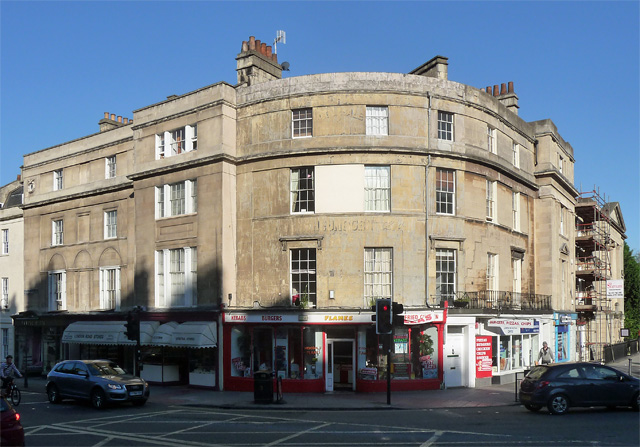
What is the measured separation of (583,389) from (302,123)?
14809 mm

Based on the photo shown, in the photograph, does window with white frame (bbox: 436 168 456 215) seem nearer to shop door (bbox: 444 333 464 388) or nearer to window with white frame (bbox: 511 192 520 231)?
shop door (bbox: 444 333 464 388)

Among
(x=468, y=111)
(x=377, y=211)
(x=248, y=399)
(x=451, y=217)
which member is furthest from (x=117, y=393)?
(x=468, y=111)

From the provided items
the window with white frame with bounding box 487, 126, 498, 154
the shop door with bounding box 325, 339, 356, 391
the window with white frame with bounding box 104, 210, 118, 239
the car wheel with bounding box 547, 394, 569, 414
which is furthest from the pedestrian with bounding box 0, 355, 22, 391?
the window with white frame with bounding box 487, 126, 498, 154

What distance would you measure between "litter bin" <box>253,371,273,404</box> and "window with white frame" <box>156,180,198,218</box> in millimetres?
9215

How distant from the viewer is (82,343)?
3266cm

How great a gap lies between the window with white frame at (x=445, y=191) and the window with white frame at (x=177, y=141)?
10.8m

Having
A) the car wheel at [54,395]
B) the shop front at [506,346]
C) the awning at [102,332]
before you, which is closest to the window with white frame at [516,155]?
the shop front at [506,346]

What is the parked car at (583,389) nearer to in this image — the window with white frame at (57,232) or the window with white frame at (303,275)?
the window with white frame at (303,275)

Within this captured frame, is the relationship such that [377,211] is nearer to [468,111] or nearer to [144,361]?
[468,111]

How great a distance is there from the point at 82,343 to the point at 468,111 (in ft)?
70.4

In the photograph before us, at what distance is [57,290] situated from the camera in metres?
36.9

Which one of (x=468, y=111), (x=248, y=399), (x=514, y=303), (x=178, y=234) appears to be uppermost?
(x=468, y=111)

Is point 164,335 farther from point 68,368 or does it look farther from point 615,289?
point 615,289

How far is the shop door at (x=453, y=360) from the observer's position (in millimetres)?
26000
